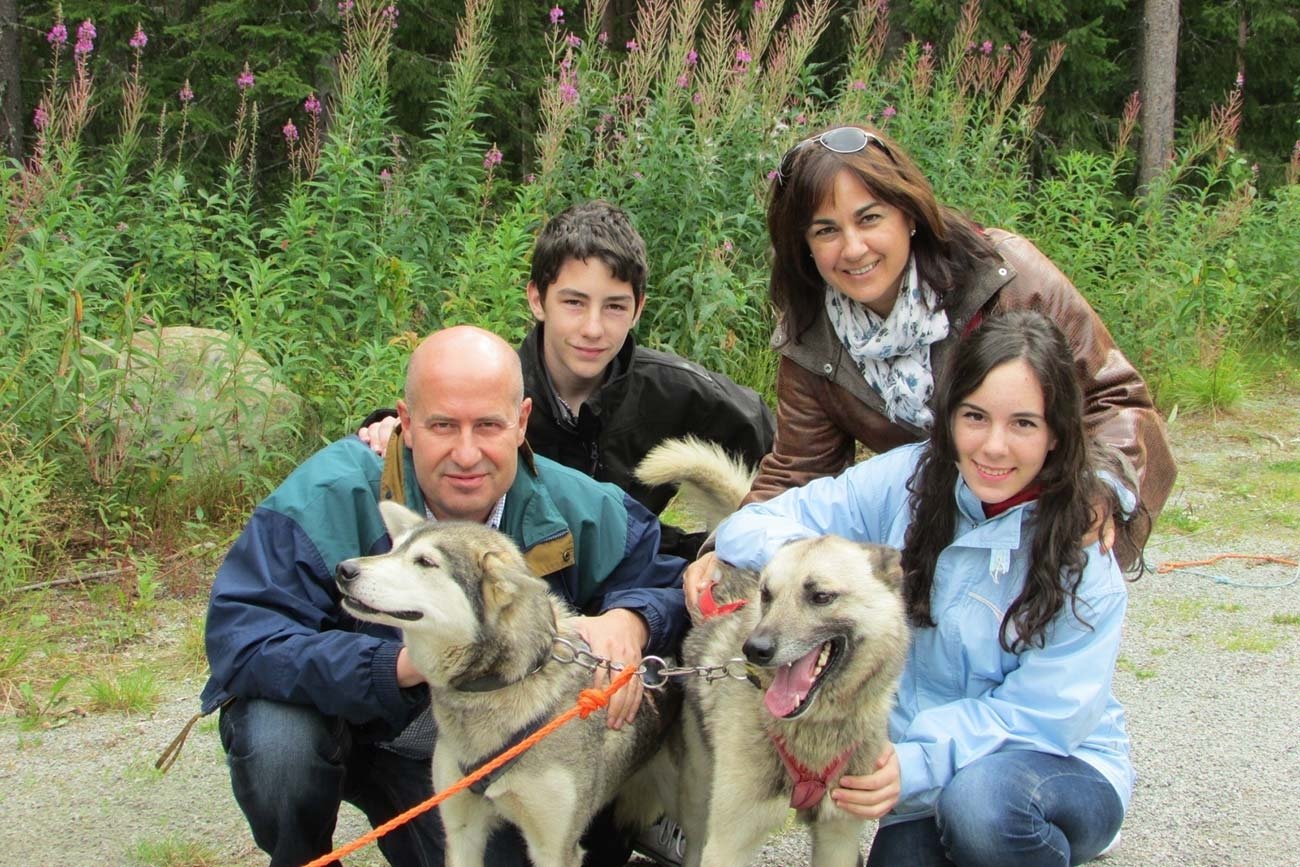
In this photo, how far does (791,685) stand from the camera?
105 inches

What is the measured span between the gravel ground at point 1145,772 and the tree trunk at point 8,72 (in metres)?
8.54

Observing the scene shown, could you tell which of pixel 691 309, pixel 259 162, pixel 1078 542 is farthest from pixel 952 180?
pixel 259 162

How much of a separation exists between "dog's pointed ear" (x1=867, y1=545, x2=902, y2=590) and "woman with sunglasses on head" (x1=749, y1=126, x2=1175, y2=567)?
2.80ft

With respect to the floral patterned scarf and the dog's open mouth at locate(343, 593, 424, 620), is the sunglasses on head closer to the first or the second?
the floral patterned scarf

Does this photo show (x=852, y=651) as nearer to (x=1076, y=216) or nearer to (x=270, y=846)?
(x=270, y=846)

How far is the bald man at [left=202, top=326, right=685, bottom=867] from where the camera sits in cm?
282

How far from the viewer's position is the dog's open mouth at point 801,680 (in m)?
2.62

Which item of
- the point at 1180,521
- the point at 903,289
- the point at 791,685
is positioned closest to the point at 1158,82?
the point at 1180,521

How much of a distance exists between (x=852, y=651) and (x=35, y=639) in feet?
11.4

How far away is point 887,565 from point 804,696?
1.18 feet

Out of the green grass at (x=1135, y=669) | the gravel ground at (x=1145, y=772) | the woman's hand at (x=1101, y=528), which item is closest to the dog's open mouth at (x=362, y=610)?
the gravel ground at (x=1145, y=772)

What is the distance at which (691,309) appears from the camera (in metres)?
6.70

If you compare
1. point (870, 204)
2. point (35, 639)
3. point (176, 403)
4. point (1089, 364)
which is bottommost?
point (35, 639)

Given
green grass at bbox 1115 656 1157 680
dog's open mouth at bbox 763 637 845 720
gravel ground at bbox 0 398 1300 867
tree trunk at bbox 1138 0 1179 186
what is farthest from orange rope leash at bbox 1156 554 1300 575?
tree trunk at bbox 1138 0 1179 186
